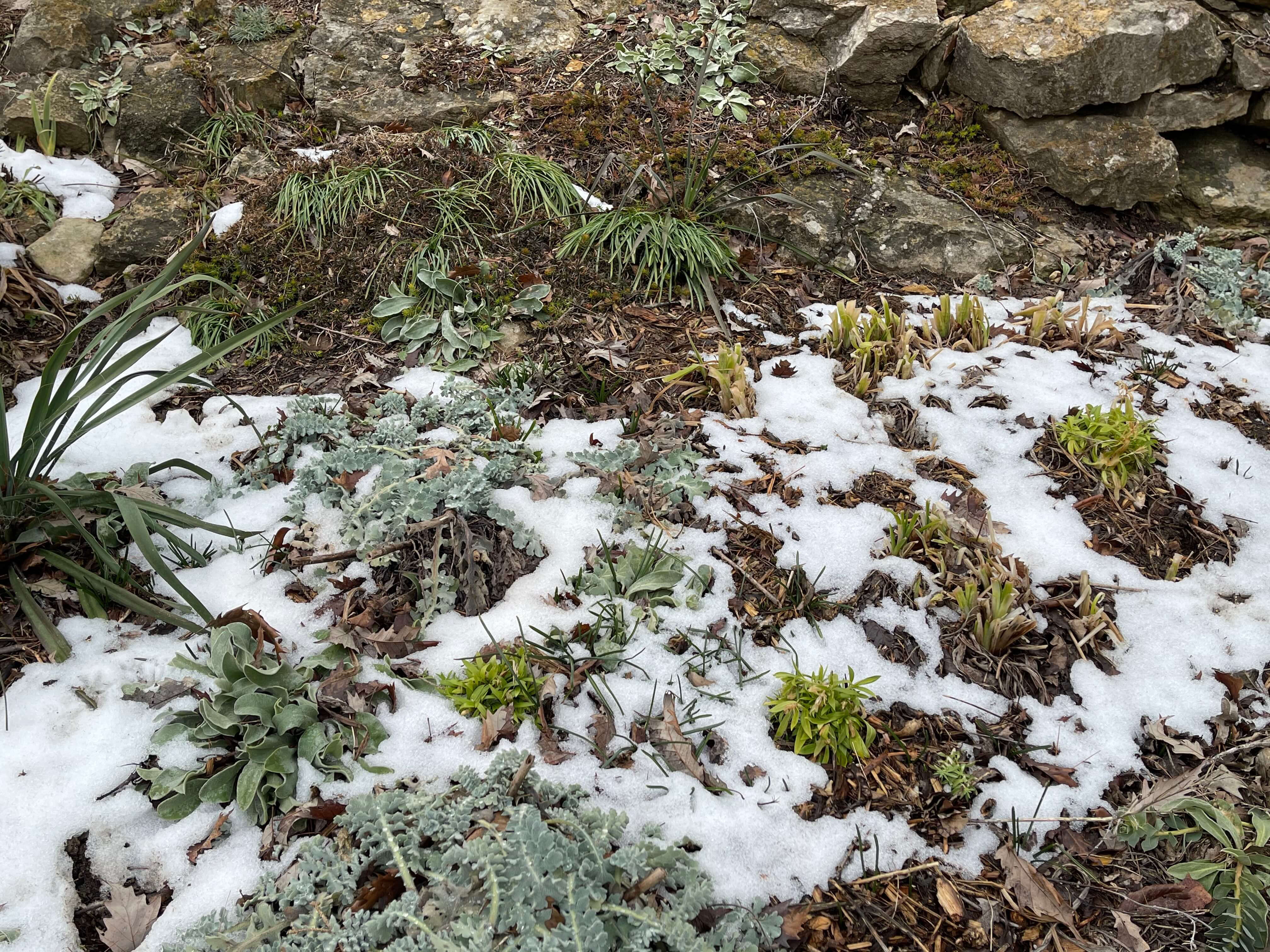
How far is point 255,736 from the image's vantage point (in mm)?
2074

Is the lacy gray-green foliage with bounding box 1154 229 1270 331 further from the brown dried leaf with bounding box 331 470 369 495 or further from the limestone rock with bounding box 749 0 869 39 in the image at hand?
the brown dried leaf with bounding box 331 470 369 495

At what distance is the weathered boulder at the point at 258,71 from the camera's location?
4617mm

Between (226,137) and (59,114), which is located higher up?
(59,114)

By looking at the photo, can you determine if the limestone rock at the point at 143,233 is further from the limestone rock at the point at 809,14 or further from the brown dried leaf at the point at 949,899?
the brown dried leaf at the point at 949,899

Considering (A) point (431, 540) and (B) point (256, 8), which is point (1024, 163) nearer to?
(A) point (431, 540)

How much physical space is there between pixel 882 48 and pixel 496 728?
4.74 meters

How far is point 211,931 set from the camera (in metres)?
1.76

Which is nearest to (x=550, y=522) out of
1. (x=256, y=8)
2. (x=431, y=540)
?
(x=431, y=540)

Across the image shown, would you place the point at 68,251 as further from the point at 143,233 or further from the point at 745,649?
the point at 745,649

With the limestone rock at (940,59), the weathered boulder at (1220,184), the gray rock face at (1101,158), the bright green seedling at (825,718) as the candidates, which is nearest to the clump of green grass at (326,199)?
the bright green seedling at (825,718)

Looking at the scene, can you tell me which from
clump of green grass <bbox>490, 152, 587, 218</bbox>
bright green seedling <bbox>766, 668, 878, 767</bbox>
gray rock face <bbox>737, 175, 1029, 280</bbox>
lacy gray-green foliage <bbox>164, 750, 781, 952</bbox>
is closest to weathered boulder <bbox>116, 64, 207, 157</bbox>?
clump of green grass <bbox>490, 152, 587, 218</bbox>

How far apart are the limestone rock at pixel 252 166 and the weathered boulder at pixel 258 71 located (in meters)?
0.43

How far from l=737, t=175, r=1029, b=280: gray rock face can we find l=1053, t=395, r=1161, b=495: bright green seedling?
153 cm

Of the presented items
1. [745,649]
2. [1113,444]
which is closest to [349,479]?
[745,649]
